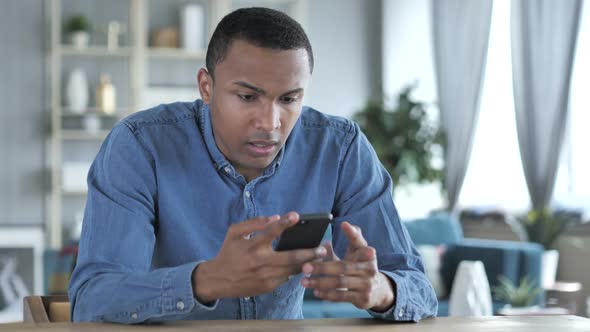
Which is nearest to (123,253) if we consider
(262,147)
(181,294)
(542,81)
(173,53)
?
(181,294)

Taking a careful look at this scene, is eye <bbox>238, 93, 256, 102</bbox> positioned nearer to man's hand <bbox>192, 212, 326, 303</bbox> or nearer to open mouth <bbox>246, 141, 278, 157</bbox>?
open mouth <bbox>246, 141, 278, 157</bbox>

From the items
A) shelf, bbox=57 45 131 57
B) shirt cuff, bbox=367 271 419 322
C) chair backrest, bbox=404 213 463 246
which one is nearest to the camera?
shirt cuff, bbox=367 271 419 322

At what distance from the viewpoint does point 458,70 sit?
7.39 metres

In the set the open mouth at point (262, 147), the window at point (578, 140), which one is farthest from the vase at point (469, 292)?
the open mouth at point (262, 147)

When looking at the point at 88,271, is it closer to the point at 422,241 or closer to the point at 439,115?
the point at 422,241

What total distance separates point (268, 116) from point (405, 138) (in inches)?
233

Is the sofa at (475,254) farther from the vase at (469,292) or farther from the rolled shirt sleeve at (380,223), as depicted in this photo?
the rolled shirt sleeve at (380,223)

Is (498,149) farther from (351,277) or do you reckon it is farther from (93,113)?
(351,277)

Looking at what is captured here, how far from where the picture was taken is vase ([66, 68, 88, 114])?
739 cm

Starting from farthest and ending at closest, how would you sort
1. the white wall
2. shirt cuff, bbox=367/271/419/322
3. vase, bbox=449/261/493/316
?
the white wall
vase, bbox=449/261/493/316
shirt cuff, bbox=367/271/419/322

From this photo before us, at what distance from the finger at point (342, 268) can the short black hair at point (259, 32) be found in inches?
16.6

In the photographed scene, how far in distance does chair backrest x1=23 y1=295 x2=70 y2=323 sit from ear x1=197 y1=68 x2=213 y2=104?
0.47m

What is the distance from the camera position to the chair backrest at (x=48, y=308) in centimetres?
166

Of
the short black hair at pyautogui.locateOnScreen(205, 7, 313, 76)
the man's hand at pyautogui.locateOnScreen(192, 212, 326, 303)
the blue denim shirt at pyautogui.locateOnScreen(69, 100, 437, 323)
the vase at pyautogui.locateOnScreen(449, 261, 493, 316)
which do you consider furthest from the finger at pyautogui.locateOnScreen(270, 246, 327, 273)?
the vase at pyautogui.locateOnScreen(449, 261, 493, 316)
